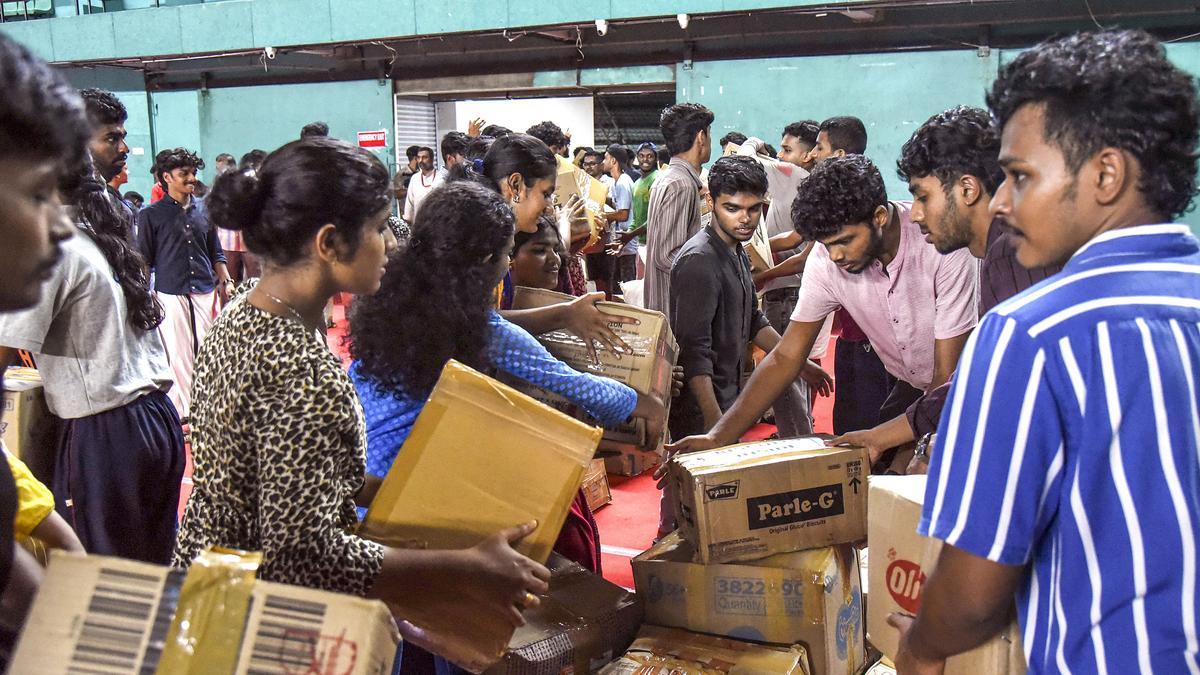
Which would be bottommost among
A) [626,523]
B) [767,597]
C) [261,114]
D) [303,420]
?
[626,523]

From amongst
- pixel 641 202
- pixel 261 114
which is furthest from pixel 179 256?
pixel 261 114

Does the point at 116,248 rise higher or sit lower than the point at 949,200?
lower

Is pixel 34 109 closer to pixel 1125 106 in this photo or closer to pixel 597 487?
pixel 1125 106

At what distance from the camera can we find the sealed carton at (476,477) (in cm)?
170

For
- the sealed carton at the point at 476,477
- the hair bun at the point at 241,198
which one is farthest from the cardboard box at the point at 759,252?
the hair bun at the point at 241,198

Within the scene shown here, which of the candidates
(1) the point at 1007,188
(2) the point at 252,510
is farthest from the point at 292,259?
(1) the point at 1007,188

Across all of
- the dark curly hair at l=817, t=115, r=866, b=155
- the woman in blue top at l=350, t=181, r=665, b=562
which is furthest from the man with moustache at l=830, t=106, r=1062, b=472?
the dark curly hair at l=817, t=115, r=866, b=155

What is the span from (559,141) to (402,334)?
4.21 meters

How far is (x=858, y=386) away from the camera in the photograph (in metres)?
3.65

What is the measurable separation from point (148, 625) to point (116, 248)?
73.6 inches

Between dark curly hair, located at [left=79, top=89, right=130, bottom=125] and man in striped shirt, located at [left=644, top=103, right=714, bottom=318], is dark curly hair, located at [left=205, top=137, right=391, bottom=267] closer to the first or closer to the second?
dark curly hair, located at [left=79, top=89, right=130, bottom=125]

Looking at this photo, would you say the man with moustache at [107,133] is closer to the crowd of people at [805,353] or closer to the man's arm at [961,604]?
the crowd of people at [805,353]

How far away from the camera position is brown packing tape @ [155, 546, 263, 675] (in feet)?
3.24

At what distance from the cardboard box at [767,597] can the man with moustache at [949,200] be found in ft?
1.11
